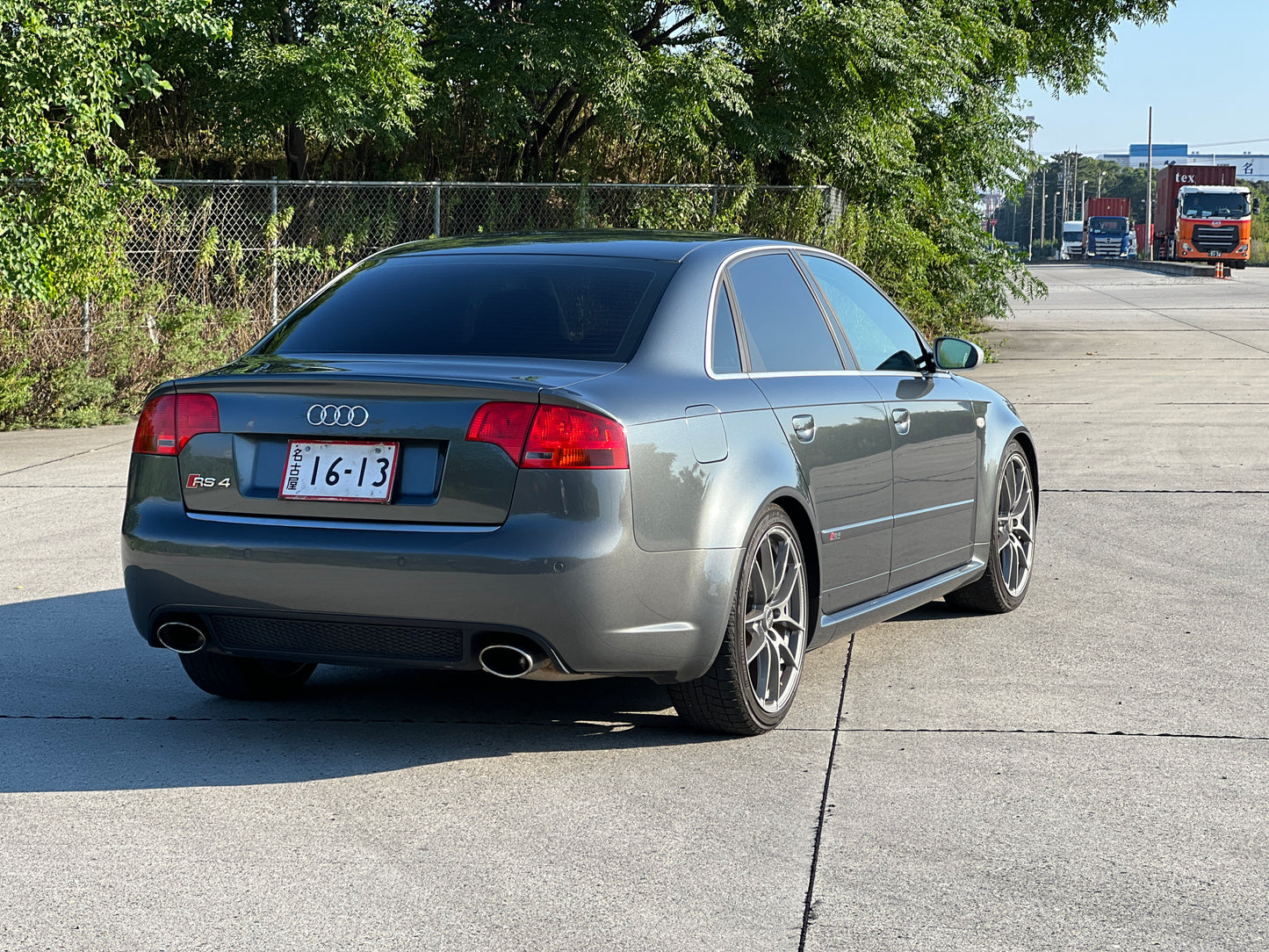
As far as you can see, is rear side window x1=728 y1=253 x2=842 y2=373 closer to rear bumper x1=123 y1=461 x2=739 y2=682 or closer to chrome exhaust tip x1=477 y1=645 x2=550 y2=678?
rear bumper x1=123 y1=461 x2=739 y2=682

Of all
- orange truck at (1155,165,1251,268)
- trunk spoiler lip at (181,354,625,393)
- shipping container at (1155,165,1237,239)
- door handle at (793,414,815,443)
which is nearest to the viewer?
trunk spoiler lip at (181,354,625,393)

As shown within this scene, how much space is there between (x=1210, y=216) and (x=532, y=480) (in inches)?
2685

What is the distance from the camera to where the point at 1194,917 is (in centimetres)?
362

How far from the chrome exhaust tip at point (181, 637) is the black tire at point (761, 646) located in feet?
4.68

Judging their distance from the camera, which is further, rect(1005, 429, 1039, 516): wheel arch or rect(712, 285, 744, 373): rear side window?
rect(1005, 429, 1039, 516): wheel arch

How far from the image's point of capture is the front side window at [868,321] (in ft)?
19.8

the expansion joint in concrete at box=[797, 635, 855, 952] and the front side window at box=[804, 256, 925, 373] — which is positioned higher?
the front side window at box=[804, 256, 925, 373]

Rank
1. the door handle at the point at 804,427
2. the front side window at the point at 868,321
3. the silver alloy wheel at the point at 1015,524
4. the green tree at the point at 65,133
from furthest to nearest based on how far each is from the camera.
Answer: the green tree at the point at 65,133
the silver alloy wheel at the point at 1015,524
the front side window at the point at 868,321
the door handle at the point at 804,427

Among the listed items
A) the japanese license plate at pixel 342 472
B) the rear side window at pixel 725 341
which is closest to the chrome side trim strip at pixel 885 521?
the rear side window at pixel 725 341

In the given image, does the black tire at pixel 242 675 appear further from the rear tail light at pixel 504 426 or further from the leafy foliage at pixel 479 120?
the leafy foliage at pixel 479 120

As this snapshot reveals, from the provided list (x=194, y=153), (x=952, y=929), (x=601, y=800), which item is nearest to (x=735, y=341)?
(x=601, y=800)

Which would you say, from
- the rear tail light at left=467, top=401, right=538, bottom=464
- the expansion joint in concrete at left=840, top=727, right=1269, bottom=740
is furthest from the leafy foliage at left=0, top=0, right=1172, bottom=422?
the expansion joint in concrete at left=840, top=727, right=1269, bottom=740

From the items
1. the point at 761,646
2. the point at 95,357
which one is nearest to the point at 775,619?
the point at 761,646

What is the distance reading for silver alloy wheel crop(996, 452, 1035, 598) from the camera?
6973 mm
